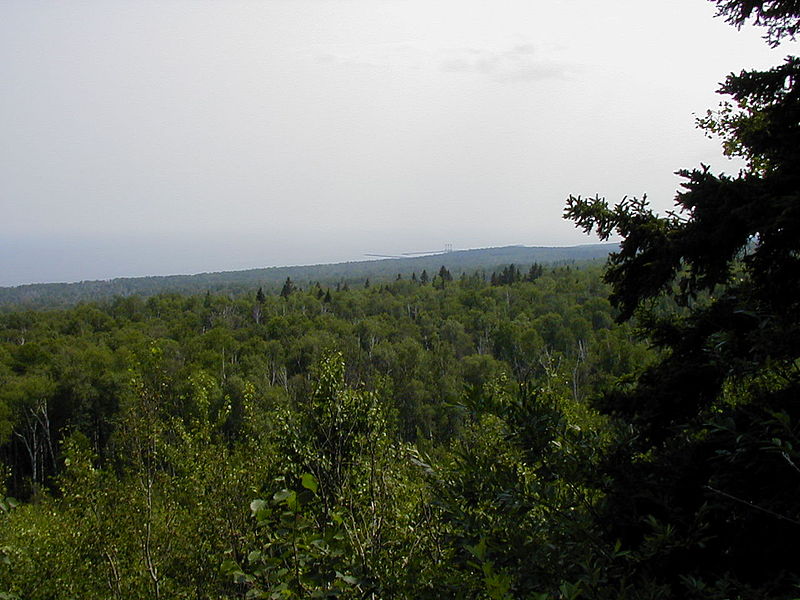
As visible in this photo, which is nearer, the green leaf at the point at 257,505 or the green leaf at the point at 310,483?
the green leaf at the point at 310,483

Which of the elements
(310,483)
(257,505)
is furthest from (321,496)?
(310,483)

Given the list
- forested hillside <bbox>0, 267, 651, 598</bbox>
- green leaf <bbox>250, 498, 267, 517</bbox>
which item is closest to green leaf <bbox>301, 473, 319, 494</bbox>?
forested hillside <bbox>0, 267, 651, 598</bbox>

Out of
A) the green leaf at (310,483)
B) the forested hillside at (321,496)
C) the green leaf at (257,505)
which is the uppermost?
the green leaf at (310,483)

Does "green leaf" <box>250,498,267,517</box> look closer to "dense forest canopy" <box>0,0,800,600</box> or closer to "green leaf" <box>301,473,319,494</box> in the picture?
"dense forest canopy" <box>0,0,800,600</box>

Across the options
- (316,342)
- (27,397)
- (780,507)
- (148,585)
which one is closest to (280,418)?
(148,585)

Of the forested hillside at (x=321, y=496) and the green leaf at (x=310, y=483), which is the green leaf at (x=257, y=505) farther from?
the green leaf at (x=310, y=483)

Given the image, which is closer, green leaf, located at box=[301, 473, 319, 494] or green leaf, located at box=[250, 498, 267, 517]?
green leaf, located at box=[301, 473, 319, 494]

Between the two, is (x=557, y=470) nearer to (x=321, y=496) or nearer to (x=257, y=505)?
(x=257, y=505)

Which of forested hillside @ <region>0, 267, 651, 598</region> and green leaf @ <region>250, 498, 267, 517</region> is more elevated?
green leaf @ <region>250, 498, 267, 517</region>

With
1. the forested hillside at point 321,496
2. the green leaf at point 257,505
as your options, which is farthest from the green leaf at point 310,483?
the green leaf at point 257,505

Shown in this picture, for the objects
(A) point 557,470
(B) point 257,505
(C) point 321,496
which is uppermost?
(B) point 257,505

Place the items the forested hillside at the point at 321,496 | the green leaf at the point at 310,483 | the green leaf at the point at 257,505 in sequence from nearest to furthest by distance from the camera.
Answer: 1. the green leaf at the point at 310,483
2. the green leaf at the point at 257,505
3. the forested hillside at the point at 321,496

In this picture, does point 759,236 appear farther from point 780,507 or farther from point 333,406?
point 333,406

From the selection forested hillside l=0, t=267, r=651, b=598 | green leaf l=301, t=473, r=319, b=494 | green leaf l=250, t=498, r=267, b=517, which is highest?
green leaf l=301, t=473, r=319, b=494
